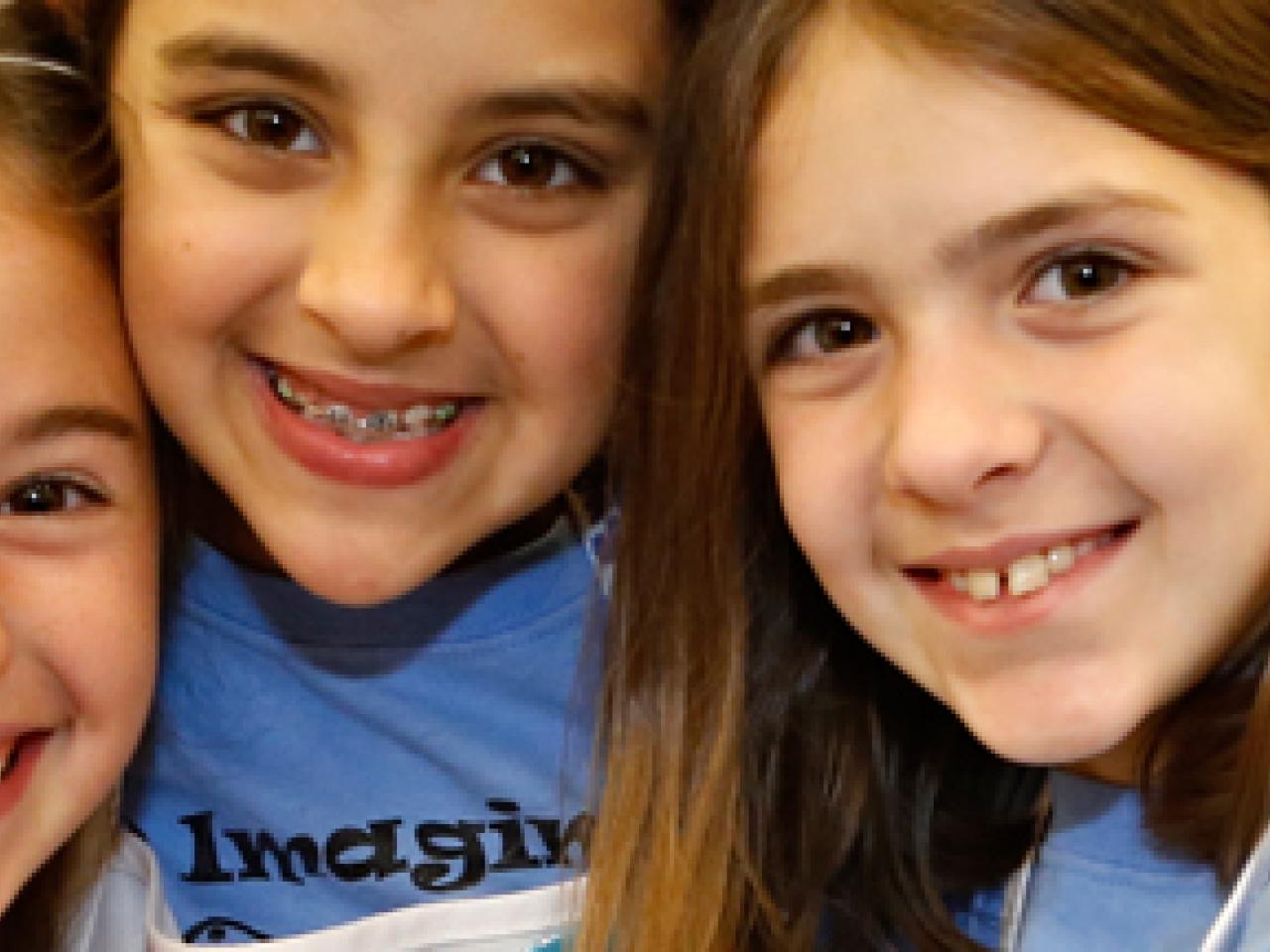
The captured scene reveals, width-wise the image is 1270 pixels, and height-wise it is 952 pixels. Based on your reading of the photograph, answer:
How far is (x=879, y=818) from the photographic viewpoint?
121 centimetres

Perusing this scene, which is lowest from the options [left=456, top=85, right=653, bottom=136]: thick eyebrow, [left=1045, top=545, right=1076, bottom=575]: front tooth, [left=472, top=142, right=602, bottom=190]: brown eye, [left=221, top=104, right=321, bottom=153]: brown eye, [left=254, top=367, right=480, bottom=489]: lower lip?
[left=1045, top=545, right=1076, bottom=575]: front tooth

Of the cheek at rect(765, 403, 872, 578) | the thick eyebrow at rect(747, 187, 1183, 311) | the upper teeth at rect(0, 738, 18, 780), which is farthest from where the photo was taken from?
the upper teeth at rect(0, 738, 18, 780)

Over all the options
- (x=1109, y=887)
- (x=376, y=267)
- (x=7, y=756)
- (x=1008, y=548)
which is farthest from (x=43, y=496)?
(x=1109, y=887)

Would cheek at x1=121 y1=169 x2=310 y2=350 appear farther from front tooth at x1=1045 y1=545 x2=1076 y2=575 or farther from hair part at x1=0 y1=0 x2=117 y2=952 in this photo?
front tooth at x1=1045 y1=545 x2=1076 y2=575

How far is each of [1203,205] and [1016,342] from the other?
0.39 feet

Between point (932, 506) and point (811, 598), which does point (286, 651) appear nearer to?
point (811, 598)

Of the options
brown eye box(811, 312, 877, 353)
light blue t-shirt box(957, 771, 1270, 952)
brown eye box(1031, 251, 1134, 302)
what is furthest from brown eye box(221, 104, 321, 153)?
light blue t-shirt box(957, 771, 1270, 952)

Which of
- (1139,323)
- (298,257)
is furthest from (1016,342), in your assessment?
(298,257)

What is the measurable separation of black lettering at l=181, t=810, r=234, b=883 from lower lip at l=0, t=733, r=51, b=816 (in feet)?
0.50

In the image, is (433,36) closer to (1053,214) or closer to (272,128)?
(272,128)

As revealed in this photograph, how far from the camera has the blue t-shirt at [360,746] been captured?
1.24 m

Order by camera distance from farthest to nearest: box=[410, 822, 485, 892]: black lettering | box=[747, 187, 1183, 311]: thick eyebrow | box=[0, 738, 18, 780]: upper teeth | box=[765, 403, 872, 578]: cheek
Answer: box=[410, 822, 485, 892]: black lettering < box=[0, 738, 18, 780]: upper teeth < box=[765, 403, 872, 578]: cheek < box=[747, 187, 1183, 311]: thick eyebrow

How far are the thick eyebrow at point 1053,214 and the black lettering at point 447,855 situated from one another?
21.9 inches

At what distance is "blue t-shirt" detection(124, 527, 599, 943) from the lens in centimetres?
124
